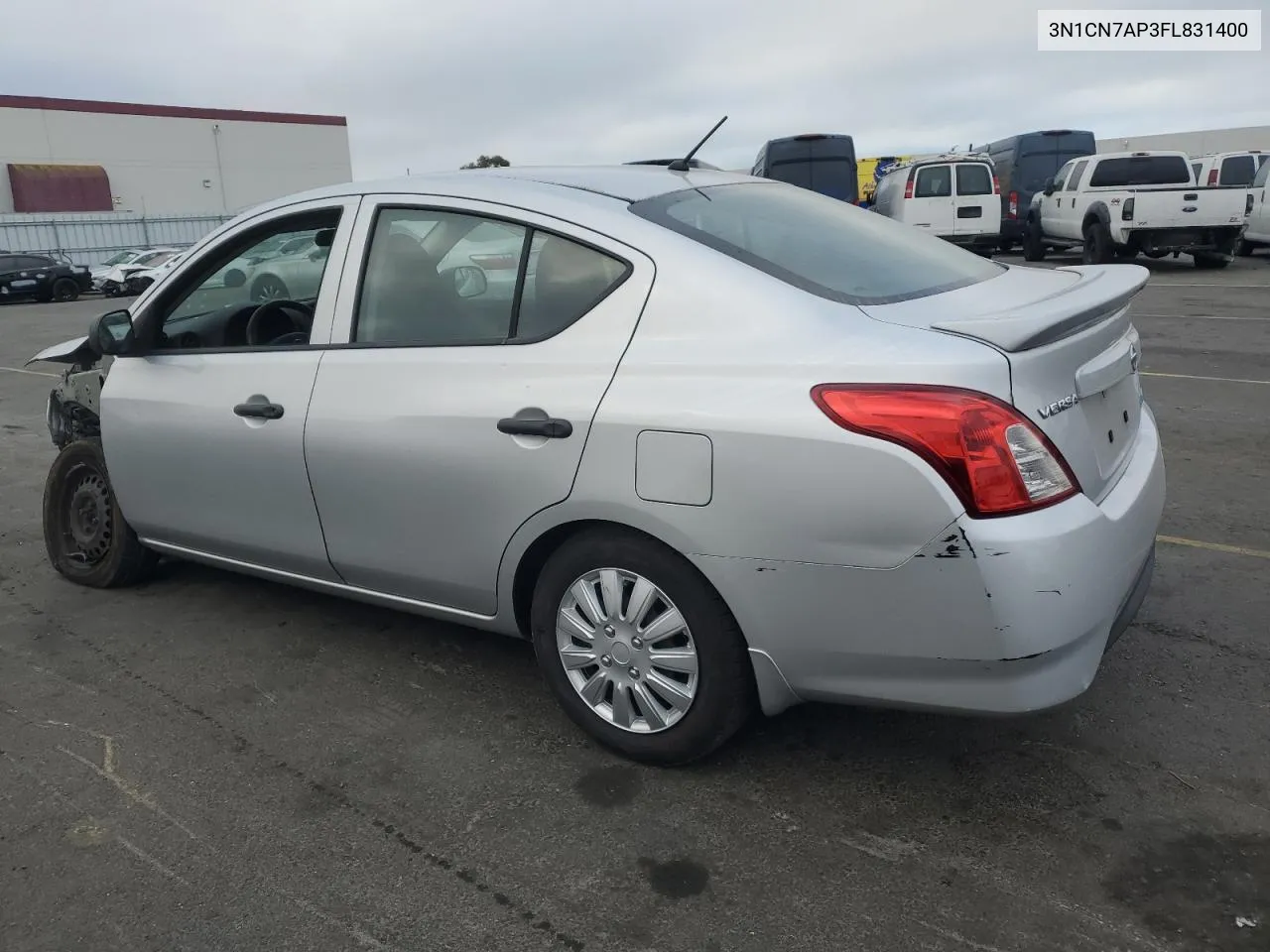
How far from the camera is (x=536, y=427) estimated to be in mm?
2988

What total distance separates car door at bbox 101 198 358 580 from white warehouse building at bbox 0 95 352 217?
43.6 meters

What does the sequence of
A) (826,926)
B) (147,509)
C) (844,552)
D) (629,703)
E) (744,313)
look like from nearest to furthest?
(826,926)
(844,552)
(744,313)
(629,703)
(147,509)

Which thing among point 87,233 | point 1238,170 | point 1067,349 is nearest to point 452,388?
point 1067,349

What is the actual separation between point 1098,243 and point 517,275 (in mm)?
16371

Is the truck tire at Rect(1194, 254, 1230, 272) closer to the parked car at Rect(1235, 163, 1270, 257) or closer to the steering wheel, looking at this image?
the parked car at Rect(1235, 163, 1270, 257)

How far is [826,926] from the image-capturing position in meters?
2.40

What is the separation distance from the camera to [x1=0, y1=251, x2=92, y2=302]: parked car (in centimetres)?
2666

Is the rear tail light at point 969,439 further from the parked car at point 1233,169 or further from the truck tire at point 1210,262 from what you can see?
the parked car at point 1233,169

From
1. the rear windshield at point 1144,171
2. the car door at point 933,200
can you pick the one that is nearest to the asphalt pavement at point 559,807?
the rear windshield at point 1144,171

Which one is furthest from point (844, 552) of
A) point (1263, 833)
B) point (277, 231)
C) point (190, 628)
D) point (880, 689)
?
point (190, 628)

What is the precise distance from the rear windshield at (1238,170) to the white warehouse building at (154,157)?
3765 centimetres

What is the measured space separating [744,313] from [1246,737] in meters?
1.89

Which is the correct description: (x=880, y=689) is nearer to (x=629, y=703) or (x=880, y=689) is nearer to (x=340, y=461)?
(x=629, y=703)

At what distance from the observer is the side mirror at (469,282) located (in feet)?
10.8
